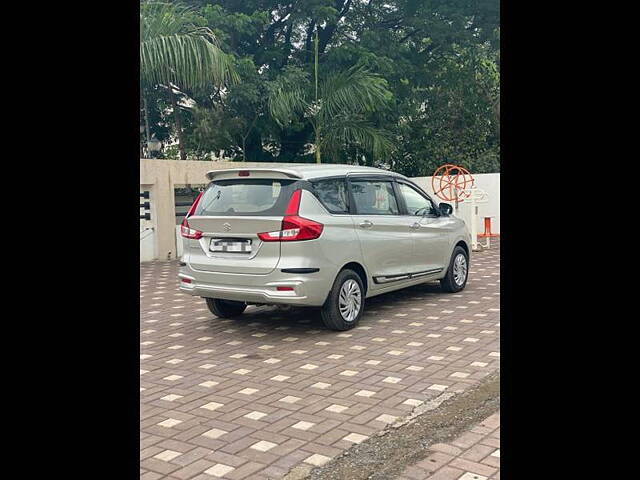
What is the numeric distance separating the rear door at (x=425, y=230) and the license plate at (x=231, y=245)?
2.28 m

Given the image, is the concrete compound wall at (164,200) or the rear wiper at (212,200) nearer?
the rear wiper at (212,200)

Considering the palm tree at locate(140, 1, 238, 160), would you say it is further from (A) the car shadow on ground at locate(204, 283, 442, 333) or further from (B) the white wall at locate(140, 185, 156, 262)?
(A) the car shadow on ground at locate(204, 283, 442, 333)

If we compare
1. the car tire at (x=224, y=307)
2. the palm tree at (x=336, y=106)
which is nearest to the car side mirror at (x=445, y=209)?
the car tire at (x=224, y=307)

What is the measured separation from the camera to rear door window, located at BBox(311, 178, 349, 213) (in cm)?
656

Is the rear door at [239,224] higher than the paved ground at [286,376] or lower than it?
higher

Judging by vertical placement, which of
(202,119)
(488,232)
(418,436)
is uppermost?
(202,119)

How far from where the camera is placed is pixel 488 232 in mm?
14398

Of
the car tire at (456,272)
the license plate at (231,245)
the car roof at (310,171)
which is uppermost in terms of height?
the car roof at (310,171)

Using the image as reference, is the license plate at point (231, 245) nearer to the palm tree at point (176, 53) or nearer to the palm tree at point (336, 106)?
the palm tree at point (176, 53)

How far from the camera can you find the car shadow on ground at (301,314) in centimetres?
704

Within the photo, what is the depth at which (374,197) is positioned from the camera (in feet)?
24.2
